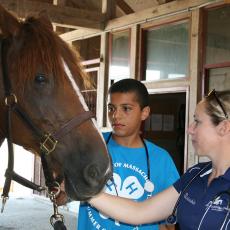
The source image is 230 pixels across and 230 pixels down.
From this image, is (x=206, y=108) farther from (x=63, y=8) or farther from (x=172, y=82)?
(x=63, y=8)

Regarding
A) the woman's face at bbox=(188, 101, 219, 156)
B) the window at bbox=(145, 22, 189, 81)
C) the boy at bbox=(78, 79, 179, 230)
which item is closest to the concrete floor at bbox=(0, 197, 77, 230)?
the window at bbox=(145, 22, 189, 81)

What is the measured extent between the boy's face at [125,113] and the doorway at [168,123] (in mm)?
2895

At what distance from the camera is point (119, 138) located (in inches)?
70.7

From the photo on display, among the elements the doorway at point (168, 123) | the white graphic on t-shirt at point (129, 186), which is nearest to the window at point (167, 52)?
the doorway at point (168, 123)

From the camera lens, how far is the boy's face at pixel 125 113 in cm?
178

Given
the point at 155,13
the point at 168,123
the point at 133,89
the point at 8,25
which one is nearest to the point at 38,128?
the point at 8,25

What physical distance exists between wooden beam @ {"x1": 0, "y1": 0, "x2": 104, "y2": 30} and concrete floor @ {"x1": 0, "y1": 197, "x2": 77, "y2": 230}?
2.29 meters

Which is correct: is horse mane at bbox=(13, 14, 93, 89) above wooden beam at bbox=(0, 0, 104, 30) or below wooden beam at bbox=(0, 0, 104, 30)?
below

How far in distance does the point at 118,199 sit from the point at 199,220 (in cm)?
34

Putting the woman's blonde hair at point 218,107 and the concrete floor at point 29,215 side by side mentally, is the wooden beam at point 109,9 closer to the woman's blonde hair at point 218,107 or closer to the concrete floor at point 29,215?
the concrete floor at point 29,215

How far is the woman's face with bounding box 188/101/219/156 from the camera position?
1344 mm

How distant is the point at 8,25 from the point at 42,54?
0.17m

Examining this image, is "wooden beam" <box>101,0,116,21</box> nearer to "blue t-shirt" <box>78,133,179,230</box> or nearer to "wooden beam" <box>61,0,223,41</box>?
"wooden beam" <box>61,0,223,41</box>

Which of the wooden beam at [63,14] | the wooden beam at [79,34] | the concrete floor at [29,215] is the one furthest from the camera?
the wooden beam at [79,34]
